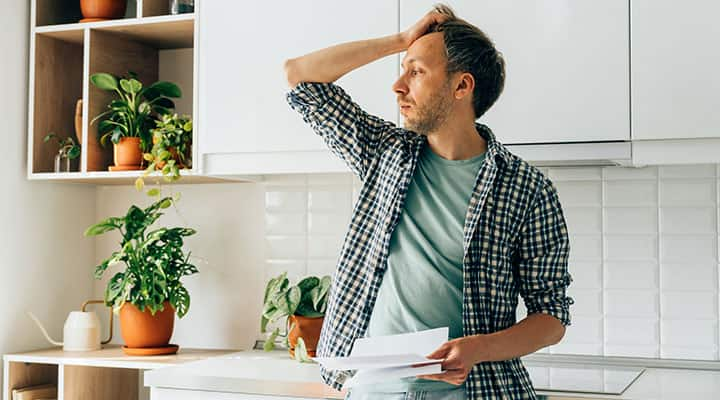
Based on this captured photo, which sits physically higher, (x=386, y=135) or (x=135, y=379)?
(x=386, y=135)

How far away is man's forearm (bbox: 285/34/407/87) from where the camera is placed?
1.86 m

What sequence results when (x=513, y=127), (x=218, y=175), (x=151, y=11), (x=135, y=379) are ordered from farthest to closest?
(x=135, y=379)
(x=151, y=11)
(x=218, y=175)
(x=513, y=127)

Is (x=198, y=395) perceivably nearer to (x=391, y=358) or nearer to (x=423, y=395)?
(x=423, y=395)

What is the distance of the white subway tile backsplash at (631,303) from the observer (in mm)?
2475

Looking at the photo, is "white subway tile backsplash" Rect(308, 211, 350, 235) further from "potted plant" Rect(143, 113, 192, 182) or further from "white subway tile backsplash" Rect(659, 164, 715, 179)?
"white subway tile backsplash" Rect(659, 164, 715, 179)

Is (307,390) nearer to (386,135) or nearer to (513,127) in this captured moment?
(386,135)

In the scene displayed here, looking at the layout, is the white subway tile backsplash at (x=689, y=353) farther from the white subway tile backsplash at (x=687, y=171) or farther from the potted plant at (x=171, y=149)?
the potted plant at (x=171, y=149)

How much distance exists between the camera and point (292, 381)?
2137 mm

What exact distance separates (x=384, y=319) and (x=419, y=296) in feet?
0.28

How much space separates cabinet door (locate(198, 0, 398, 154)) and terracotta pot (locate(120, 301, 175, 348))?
54 centimetres

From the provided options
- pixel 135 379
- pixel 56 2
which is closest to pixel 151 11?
pixel 56 2

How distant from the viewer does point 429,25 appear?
1.82 m

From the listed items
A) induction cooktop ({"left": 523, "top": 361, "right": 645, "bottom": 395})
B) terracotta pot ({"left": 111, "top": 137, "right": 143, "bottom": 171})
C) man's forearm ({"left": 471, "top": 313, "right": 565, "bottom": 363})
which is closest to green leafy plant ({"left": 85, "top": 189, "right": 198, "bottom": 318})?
terracotta pot ({"left": 111, "top": 137, "right": 143, "bottom": 171})

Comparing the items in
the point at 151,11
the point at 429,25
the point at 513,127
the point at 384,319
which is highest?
the point at 151,11
